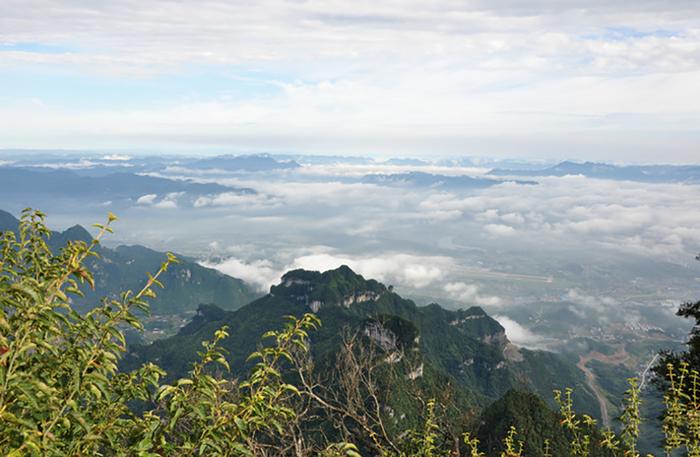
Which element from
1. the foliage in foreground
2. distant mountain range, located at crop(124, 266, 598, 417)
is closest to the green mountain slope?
the foliage in foreground

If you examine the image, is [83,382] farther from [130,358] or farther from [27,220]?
[130,358]

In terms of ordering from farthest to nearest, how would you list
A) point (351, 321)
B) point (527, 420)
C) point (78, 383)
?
point (351, 321) < point (527, 420) < point (78, 383)

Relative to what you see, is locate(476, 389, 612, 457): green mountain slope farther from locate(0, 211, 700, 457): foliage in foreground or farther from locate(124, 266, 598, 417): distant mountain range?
locate(124, 266, 598, 417): distant mountain range

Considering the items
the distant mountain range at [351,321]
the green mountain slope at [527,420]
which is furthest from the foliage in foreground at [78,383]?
the distant mountain range at [351,321]

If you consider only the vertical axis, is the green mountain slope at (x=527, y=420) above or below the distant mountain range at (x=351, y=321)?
above

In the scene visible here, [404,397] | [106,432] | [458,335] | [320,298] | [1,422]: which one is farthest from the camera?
[458,335]

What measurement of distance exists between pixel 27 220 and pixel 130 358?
205 m

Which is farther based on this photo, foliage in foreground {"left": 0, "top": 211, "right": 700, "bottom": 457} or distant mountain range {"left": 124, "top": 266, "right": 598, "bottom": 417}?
distant mountain range {"left": 124, "top": 266, "right": 598, "bottom": 417}

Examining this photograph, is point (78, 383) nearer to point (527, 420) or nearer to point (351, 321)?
point (527, 420)

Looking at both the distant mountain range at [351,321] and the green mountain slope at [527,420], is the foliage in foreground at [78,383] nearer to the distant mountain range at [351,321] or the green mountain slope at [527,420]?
the green mountain slope at [527,420]

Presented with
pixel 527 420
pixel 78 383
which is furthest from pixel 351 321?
pixel 78 383

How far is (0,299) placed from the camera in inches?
182

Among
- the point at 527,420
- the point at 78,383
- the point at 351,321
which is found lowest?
the point at 351,321

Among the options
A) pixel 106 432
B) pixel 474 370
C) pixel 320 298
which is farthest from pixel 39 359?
pixel 474 370
